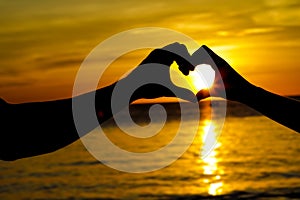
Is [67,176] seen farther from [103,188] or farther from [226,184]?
[226,184]

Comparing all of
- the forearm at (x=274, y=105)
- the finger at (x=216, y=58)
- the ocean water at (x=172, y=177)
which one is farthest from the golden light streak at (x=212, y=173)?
the finger at (x=216, y=58)

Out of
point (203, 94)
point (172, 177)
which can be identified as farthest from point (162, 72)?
point (172, 177)

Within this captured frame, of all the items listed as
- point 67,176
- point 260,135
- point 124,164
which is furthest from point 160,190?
point 260,135

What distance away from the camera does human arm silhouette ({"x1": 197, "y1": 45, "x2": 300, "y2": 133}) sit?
3482 mm

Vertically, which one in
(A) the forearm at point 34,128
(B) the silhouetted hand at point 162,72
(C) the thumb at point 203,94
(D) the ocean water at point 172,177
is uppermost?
(D) the ocean water at point 172,177

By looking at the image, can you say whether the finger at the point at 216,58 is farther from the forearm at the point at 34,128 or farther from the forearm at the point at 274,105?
the forearm at the point at 34,128

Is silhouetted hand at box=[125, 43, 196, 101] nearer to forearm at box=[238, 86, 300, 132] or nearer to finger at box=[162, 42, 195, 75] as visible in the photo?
finger at box=[162, 42, 195, 75]

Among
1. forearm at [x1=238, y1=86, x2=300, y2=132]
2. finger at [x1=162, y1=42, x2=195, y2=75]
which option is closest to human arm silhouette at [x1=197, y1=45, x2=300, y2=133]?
forearm at [x1=238, y1=86, x2=300, y2=132]

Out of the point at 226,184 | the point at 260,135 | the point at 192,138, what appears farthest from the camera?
the point at 192,138

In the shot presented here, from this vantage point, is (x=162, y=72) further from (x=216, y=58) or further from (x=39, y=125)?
(x=39, y=125)

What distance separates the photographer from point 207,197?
45.5m

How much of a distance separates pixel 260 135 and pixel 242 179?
49.2m

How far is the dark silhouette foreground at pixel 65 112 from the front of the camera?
11.3ft

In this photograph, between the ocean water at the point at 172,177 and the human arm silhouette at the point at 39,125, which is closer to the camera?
the human arm silhouette at the point at 39,125
